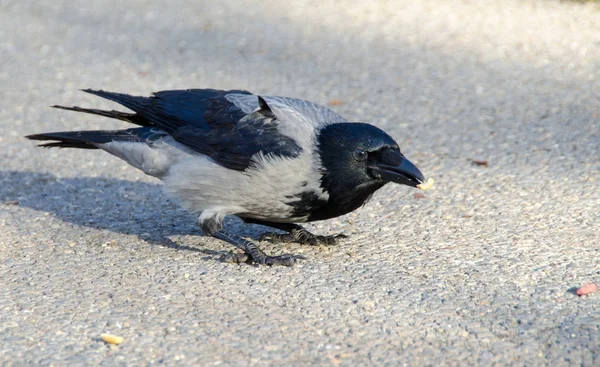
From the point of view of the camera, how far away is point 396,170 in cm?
457

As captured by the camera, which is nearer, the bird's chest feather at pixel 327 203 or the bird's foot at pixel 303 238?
the bird's chest feather at pixel 327 203

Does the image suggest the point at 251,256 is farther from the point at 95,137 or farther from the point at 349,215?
the point at 95,137

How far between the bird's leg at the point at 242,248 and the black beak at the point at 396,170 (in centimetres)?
65

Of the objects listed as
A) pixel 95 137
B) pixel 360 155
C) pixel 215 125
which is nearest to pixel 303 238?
pixel 360 155

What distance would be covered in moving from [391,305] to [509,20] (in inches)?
256

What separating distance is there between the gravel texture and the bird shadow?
0.02 meters

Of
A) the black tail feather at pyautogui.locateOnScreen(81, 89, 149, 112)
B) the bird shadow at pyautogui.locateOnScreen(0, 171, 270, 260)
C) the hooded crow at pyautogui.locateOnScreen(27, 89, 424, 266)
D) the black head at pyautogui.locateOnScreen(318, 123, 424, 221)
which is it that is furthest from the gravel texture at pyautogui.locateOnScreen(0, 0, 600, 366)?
the black tail feather at pyautogui.locateOnScreen(81, 89, 149, 112)

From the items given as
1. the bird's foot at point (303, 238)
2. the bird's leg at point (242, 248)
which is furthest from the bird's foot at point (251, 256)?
the bird's foot at point (303, 238)

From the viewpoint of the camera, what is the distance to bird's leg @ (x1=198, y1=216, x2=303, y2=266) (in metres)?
4.71

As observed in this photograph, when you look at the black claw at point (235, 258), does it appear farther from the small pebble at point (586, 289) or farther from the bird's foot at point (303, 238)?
the small pebble at point (586, 289)

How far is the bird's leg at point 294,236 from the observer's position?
5027 millimetres

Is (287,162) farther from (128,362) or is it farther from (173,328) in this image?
(128,362)

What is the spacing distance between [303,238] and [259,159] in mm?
639

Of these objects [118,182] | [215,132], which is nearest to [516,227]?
[215,132]
